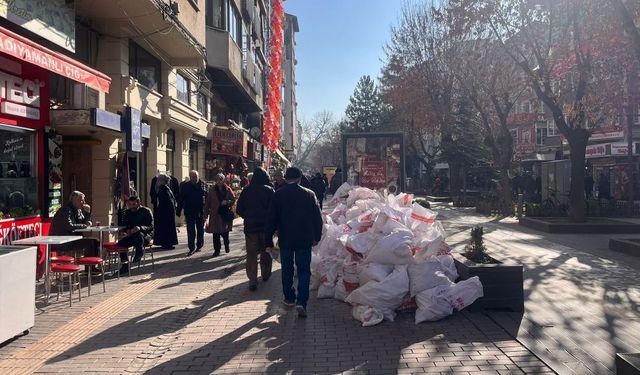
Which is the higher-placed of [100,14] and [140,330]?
[100,14]

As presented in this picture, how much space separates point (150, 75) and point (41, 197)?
6381mm

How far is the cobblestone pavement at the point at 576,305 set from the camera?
489cm

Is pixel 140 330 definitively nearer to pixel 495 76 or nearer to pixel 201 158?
pixel 201 158

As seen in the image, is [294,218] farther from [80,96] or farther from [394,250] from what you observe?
[80,96]

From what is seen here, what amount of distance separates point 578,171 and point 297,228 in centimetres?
1270

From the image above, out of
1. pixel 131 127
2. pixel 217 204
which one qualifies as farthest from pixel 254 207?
pixel 131 127

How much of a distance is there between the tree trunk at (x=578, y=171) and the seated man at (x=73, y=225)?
13432mm

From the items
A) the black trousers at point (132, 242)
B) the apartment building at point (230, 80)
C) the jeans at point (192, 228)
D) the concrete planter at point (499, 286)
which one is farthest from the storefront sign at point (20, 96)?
the apartment building at point (230, 80)

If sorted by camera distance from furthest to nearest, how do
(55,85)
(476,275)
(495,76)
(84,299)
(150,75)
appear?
1. (495,76)
2. (150,75)
3. (55,85)
4. (84,299)
5. (476,275)

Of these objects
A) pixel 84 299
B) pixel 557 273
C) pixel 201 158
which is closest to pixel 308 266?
pixel 84 299

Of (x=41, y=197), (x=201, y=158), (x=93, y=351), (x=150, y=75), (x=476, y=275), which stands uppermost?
(x=150, y=75)

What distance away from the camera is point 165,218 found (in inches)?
457

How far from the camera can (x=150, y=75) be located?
589 inches

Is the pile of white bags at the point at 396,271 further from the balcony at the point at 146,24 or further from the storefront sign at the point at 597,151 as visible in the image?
the storefront sign at the point at 597,151
